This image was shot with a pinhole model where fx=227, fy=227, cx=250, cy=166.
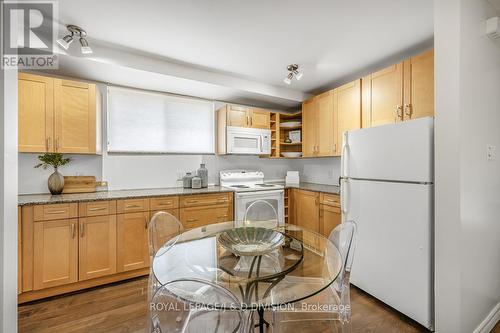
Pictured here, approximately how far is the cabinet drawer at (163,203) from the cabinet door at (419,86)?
2.72 metres

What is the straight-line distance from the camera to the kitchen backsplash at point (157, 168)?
99.9 inches

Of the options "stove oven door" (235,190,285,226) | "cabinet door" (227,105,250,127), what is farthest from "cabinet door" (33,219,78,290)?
"cabinet door" (227,105,250,127)

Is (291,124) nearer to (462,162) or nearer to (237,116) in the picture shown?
(237,116)

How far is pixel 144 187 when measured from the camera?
3.13m

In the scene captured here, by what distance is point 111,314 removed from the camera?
1921 millimetres

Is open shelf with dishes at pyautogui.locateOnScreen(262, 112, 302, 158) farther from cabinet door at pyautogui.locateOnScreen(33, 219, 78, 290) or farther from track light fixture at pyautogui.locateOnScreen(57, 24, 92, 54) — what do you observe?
cabinet door at pyautogui.locateOnScreen(33, 219, 78, 290)

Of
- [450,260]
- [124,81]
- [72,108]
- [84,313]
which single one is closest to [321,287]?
[450,260]

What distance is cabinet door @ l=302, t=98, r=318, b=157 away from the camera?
3.55 meters

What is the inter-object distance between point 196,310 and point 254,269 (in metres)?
0.48

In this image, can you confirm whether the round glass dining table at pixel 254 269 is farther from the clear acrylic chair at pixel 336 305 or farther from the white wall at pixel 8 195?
the white wall at pixel 8 195

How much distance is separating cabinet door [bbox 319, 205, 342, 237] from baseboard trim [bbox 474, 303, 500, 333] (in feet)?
4.52

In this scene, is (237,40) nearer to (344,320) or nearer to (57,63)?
(57,63)

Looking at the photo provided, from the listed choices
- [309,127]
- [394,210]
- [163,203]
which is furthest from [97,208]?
[309,127]

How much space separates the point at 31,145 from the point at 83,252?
1.19 m
